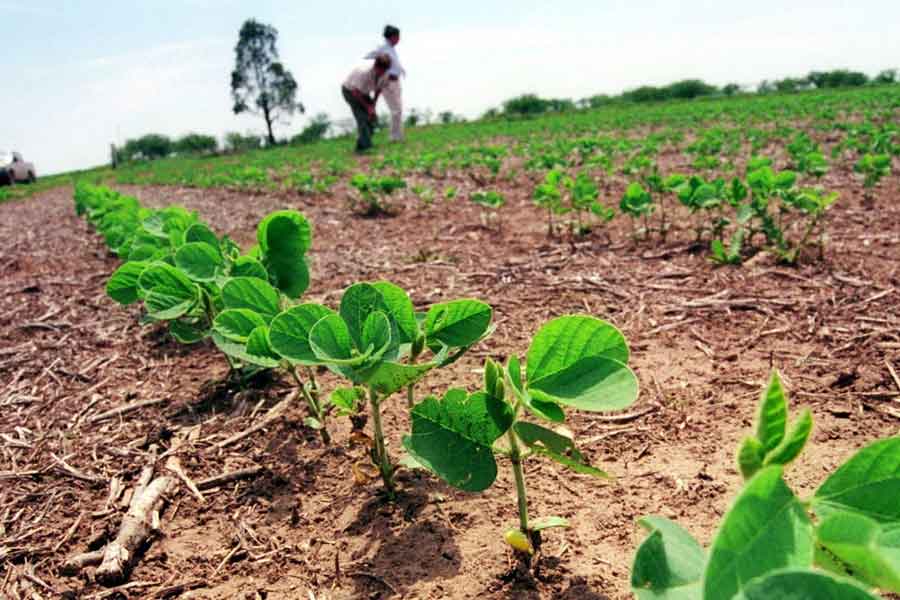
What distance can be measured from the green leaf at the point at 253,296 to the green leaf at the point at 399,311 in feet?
1.55

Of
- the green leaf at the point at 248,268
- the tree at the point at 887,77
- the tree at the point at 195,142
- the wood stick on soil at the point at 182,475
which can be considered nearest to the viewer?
the wood stick on soil at the point at 182,475

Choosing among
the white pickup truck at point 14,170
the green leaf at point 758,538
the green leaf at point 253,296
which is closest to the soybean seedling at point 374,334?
the green leaf at point 253,296

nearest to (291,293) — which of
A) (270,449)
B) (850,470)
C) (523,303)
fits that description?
(270,449)

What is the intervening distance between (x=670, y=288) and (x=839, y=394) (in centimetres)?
111

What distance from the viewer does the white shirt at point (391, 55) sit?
1574cm

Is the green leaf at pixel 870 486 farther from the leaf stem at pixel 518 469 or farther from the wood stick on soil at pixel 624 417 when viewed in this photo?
the wood stick on soil at pixel 624 417

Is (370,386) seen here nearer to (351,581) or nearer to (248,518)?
(351,581)

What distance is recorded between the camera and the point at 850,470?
0.66 m

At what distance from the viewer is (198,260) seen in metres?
1.88

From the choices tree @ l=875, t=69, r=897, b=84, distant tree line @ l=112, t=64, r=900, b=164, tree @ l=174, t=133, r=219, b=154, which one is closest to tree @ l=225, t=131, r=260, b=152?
distant tree line @ l=112, t=64, r=900, b=164

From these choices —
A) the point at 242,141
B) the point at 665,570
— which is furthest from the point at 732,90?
the point at 665,570

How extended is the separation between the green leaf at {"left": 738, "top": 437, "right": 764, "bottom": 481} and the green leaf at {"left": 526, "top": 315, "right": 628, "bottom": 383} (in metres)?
0.32

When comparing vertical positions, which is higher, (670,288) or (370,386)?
(370,386)

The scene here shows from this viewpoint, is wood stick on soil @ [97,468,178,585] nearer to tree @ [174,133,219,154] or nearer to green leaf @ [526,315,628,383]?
green leaf @ [526,315,628,383]
